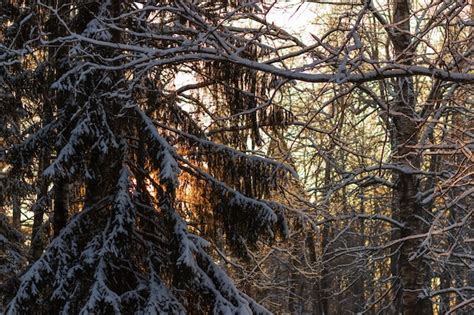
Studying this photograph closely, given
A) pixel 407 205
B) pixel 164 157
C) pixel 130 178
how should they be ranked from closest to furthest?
pixel 164 157
pixel 130 178
pixel 407 205

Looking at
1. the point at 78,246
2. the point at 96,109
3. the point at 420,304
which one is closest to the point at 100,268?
the point at 78,246

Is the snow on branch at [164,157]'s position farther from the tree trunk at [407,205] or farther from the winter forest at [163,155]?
the tree trunk at [407,205]

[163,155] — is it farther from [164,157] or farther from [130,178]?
[130,178]

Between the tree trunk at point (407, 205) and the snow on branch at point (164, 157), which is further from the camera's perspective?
the tree trunk at point (407, 205)

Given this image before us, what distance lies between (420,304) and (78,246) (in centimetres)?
485

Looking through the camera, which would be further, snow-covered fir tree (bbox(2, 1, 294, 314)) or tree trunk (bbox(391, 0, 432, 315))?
tree trunk (bbox(391, 0, 432, 315))

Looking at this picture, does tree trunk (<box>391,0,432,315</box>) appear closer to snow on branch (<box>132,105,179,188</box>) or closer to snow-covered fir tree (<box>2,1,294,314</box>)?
snow-covered fir tree (<box>2,1,294,314</box>)

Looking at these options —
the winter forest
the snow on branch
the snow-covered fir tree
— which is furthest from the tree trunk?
the snow on branch

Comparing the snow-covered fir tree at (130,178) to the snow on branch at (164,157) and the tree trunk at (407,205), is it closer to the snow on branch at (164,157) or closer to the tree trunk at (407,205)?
the snow on branch at (164,157)

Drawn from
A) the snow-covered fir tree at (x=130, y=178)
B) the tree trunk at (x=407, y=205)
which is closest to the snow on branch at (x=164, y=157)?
the snow-covered fir tree at (x=130, y=178)

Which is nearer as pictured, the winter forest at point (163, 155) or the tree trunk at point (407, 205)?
the winter forest at point (163, 155)

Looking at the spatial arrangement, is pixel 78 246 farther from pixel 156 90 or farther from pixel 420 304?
pixel 420 304

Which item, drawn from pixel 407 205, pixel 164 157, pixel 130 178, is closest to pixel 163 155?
pixel 164 157

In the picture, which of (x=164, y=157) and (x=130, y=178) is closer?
(x=164, y=157)
